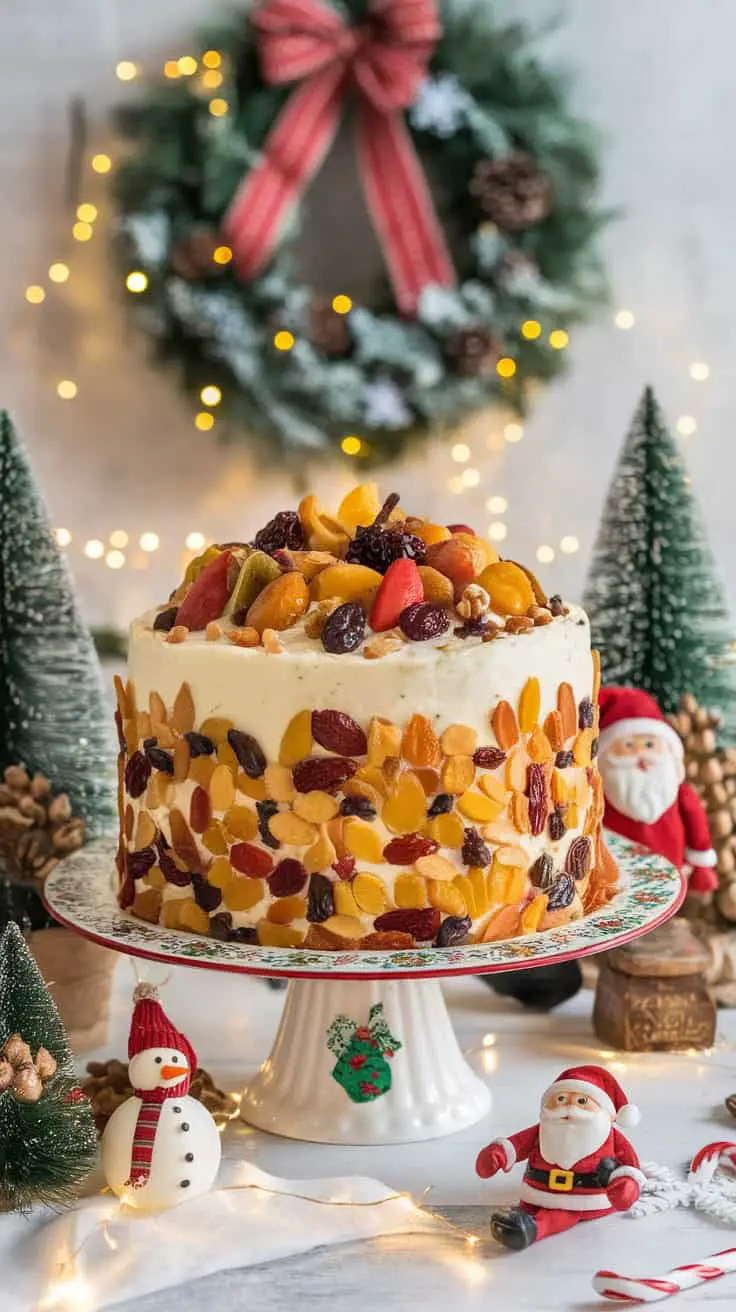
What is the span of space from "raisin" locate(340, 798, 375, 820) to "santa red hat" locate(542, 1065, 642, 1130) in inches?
12.5

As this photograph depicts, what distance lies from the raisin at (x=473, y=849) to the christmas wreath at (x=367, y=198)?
1139mm

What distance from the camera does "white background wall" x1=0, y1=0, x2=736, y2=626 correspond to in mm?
2805

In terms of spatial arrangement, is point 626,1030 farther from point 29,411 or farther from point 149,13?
point 149,13

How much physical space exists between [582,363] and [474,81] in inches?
20.2

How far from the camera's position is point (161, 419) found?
2.87m

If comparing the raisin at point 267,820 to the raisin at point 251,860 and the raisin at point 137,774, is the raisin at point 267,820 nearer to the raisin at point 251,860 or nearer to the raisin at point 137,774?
the raisin at point 251,860

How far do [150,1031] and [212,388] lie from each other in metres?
1.34

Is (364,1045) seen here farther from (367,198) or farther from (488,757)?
(367,198)

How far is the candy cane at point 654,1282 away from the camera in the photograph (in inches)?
58.4

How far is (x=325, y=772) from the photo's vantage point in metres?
1.67

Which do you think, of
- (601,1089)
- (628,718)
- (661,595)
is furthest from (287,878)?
(661,595)

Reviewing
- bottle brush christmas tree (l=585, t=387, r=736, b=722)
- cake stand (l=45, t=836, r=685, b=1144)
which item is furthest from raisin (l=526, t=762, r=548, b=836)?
bottle brush christmas tree (l=585, t=387, r=736, b=722)

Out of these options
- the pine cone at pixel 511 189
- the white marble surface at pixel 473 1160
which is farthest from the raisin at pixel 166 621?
the pine cone at pixel 511 189

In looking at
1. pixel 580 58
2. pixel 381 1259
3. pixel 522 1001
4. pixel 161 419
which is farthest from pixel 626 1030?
pixel 580 58
